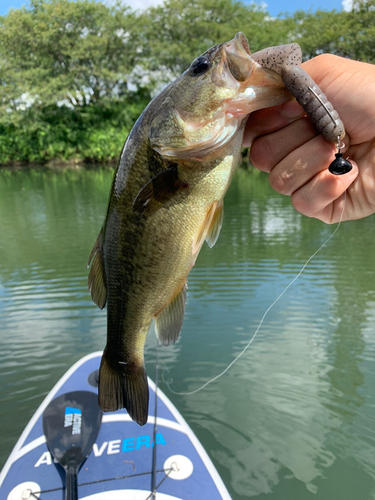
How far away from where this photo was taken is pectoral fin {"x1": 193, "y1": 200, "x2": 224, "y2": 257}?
162cm

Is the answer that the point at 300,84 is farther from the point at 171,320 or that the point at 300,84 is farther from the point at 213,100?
the point at 171,320

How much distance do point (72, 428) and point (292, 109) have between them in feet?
9.93

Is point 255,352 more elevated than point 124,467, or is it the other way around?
point 124,467

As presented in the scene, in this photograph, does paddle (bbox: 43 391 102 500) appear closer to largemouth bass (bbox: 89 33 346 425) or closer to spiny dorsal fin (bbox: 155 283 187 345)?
spiny dorsal fin (bbox: 155 283 187 345)

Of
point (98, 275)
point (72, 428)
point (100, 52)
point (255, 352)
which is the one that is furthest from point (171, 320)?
point (100, 52)

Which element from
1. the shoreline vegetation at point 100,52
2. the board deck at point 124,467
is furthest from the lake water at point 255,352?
the shoreline vegetation at point 100,52

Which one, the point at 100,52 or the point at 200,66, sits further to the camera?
the point at 100,52

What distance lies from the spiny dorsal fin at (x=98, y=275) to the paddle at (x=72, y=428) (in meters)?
1.68

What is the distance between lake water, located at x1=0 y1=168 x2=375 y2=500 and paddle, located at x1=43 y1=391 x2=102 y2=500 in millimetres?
930

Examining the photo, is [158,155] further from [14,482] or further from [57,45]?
[57,45]

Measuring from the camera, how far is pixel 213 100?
1.44 meters

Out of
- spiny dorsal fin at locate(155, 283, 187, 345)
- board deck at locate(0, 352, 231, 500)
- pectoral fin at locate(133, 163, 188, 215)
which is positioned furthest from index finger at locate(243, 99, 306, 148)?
board deck at locate(0, 352, 231, 500)

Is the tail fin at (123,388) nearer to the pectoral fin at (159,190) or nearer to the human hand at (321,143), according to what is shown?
the pectoral fin at (159,190)

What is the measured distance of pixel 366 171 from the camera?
1854mm
